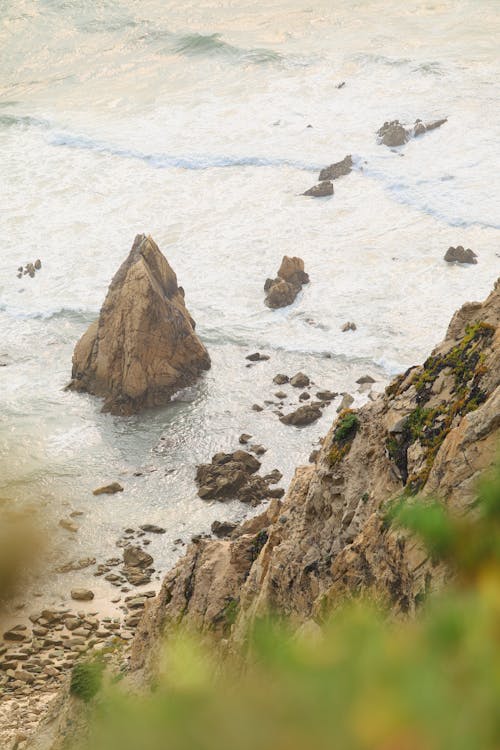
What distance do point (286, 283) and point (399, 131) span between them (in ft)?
44.0

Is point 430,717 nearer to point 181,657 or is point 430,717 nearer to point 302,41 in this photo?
point 181,657

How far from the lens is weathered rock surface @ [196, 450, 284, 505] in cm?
1808

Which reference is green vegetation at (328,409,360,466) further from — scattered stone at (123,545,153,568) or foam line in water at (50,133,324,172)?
foam line in water at (50,133,324,172)

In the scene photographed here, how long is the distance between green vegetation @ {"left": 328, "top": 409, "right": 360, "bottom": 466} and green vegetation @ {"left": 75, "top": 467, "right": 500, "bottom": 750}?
761cm

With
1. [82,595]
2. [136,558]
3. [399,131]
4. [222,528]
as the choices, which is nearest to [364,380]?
[222,528]

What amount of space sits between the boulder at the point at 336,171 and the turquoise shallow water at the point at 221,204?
0.37 meters

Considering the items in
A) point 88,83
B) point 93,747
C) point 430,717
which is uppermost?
point 430,717

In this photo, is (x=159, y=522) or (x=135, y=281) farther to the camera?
(x=135, y=281)

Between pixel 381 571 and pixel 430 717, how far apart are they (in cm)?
531

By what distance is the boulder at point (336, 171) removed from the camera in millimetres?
34812

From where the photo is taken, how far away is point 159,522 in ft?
58.0

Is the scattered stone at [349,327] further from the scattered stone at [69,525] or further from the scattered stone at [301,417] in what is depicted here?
the scattered stone at [69,525]

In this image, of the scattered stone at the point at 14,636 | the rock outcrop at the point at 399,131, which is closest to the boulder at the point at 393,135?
the rock outcrop at the point at 399,131

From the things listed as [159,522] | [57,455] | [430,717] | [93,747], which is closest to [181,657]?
[93,747]
